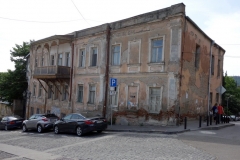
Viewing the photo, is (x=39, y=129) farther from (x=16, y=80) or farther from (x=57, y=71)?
(x=16, y=80)

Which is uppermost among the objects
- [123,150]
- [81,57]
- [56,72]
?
[81,57]

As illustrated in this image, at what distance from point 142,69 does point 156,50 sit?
68.2 inches

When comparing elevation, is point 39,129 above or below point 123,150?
below

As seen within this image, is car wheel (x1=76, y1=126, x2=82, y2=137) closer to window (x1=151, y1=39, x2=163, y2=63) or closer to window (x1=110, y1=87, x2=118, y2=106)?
window (x1=110, y1=87, x2=118, y2=106)

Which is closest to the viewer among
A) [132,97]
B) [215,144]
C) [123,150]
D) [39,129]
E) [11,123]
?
[123,150]

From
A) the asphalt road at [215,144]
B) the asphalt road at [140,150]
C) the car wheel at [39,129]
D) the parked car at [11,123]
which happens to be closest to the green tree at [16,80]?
the parked car at [11,123]

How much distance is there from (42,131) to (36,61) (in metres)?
14.9

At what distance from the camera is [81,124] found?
14.2 m

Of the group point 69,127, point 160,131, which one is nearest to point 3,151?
point 69,127

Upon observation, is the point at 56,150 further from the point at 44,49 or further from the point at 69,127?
the point at 44,49

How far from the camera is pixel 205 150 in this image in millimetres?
9258

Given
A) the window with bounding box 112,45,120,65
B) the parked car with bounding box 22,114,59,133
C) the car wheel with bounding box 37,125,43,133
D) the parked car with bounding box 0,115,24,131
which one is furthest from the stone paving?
the parked car with bounding box 0,115,24,131

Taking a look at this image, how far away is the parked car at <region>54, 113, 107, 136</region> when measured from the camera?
1392 cm

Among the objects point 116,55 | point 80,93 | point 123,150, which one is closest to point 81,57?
point 80,93
